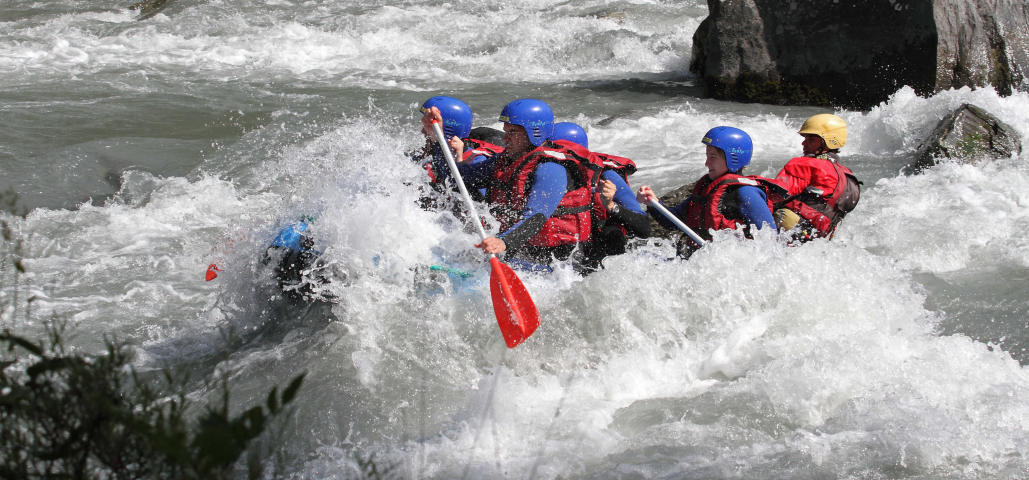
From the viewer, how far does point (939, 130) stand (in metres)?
8.30

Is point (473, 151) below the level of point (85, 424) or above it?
below

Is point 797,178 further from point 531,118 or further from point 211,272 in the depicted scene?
point 211,272

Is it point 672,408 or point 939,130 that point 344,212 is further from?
point 939,130

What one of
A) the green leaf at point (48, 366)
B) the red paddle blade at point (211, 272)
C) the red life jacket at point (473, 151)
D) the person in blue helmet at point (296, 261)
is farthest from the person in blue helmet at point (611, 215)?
the green leaf at point (48, 366)

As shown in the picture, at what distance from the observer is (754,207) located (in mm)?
5152

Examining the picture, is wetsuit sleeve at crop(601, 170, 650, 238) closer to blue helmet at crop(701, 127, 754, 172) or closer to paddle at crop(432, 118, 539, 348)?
blue helmet at crop(701, 127, 754, 172)

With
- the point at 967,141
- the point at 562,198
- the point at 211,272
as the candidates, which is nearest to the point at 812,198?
the point at 562,198

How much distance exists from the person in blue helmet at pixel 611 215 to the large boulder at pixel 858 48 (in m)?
6.22

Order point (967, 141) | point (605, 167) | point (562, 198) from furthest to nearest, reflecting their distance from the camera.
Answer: point (967, 141) → point (605, 167) → point (562, 198)

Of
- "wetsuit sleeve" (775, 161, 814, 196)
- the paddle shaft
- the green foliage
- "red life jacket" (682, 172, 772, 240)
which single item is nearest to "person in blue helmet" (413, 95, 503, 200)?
the paddle shaft

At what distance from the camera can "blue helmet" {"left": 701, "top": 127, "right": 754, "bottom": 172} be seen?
17.2 ft

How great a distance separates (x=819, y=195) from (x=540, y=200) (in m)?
2.08

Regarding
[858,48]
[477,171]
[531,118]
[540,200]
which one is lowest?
[858,48]

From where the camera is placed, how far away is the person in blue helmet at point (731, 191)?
5172mm
